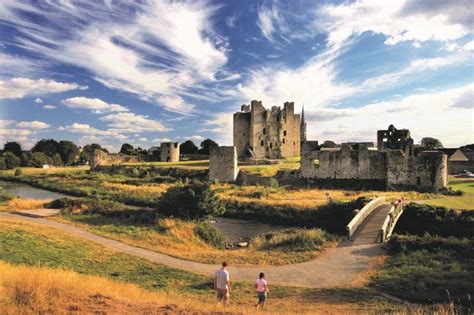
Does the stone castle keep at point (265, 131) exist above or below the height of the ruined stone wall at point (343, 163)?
above

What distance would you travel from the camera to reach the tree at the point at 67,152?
327 ft

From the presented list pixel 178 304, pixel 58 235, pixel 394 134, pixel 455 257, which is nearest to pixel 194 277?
pixel 178 304

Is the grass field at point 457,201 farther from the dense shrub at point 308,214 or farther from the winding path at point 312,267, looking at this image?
the winding path at point 312,267

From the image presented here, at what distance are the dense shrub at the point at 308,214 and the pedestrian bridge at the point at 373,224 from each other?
6.24ft

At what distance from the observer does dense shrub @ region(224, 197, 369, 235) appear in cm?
2320

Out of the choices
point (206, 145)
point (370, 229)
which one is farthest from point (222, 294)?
point (206, 145)

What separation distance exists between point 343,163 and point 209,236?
2056 cm

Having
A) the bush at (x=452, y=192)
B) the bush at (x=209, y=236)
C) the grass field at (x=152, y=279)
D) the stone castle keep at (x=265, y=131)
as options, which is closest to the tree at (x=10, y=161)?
the stone castle keep at (x=265, y=131)

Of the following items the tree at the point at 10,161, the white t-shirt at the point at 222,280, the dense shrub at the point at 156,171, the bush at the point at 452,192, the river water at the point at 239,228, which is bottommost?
the river water at the point at 239,228

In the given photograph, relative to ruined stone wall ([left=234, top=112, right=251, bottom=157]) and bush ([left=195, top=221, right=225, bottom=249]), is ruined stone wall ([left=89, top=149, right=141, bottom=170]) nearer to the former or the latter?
ruined stone wall ([left=234, top=112, right=251, bottom=157])

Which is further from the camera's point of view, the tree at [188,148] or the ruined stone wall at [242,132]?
the tree at [188,148]

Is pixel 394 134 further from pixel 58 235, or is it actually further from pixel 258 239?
pixel 58 235

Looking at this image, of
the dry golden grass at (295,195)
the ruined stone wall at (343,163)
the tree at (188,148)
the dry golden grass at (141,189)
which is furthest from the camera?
the tree at (188,148)

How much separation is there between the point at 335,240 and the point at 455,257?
5189 mm
